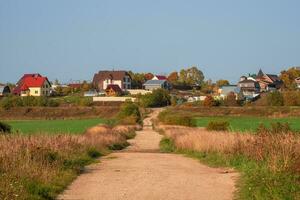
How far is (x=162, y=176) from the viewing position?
17719 mm

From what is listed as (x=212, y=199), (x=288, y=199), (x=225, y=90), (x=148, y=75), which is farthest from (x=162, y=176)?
(x=148, y=75)

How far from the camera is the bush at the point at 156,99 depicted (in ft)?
372

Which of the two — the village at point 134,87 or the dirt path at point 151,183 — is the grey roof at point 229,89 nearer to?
the village at point 134,87

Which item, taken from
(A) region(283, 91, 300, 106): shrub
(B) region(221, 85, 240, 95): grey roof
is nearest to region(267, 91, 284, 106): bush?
(A) region(283, 91, 300, 106): shrub

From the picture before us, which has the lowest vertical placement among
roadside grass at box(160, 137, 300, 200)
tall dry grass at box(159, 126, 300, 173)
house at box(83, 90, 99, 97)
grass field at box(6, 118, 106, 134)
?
grass field at box(6, 118, 106, 134)

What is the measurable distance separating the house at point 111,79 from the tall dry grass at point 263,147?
124 metres

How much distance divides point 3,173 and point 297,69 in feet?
566

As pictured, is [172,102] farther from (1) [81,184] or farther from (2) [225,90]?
(1) [81,184]

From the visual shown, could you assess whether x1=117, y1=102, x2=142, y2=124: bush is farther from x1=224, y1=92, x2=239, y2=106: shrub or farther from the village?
the village

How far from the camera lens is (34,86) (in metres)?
146

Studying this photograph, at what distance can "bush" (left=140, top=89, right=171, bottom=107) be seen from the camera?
114 metres

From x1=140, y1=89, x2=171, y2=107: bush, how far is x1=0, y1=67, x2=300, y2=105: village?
24.1 feet

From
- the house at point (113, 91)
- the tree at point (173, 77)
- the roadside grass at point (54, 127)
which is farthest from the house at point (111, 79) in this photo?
the roadside grass at point (54, 127)

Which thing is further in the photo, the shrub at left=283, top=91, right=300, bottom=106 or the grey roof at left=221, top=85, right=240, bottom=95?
the grey roof at left=221, top=85, right=240, bottom=95
